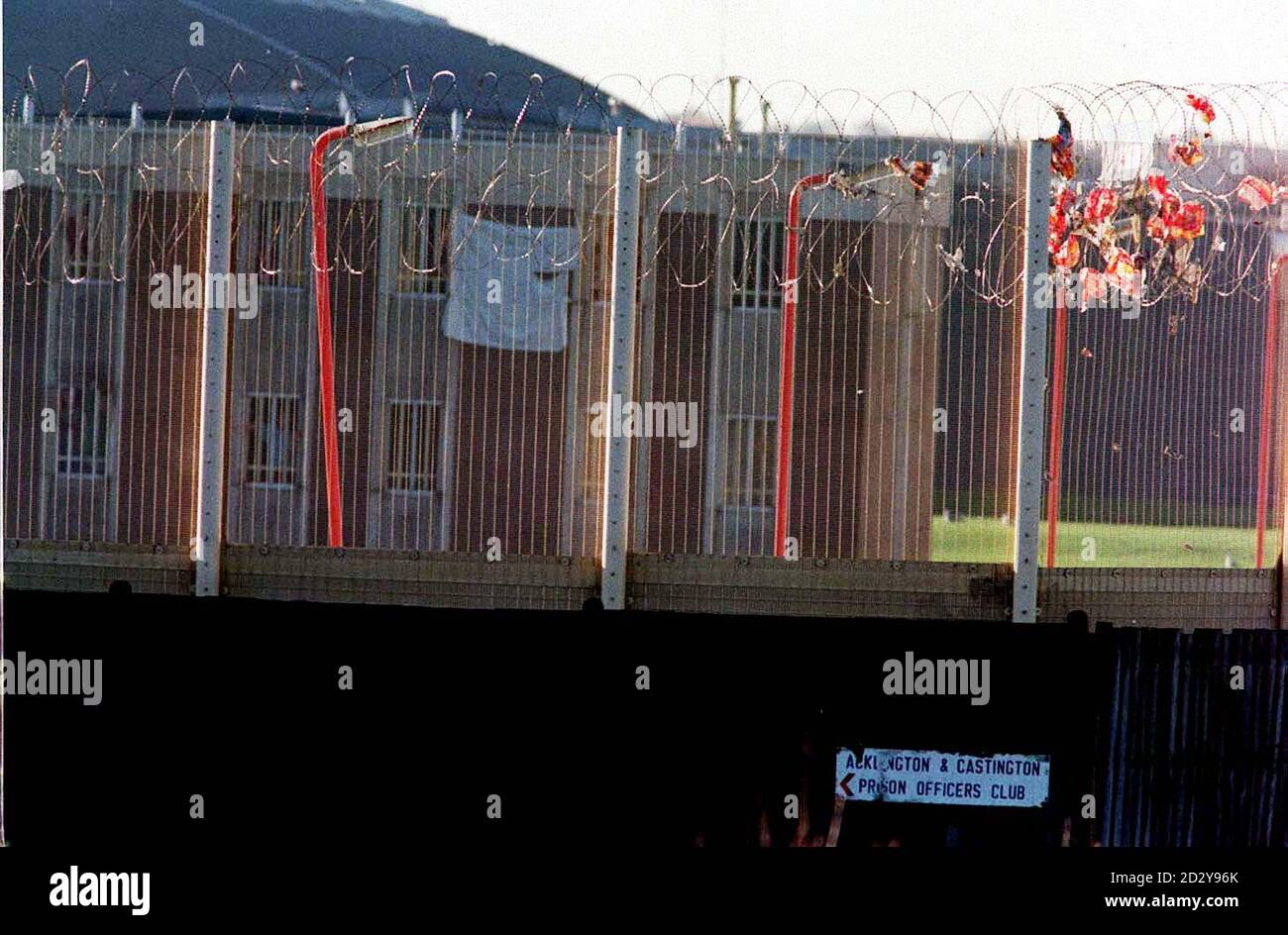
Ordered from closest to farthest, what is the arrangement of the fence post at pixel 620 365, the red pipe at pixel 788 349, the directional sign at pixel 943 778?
the directional sign at pixel 943 778 < the fence post at pixel 620 365 < the red pipe at pixel 788 349

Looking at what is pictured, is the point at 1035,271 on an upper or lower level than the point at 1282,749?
upper

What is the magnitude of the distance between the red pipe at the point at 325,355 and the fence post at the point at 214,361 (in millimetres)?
350

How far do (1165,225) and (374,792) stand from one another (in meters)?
4.08

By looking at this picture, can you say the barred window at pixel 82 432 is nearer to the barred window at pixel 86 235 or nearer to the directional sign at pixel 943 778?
the barred window at pixel 86 235

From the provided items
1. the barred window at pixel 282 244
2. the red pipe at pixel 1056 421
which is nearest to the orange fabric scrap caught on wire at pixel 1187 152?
the red pipe at pixel 1056 421

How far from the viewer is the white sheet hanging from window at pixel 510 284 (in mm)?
6125

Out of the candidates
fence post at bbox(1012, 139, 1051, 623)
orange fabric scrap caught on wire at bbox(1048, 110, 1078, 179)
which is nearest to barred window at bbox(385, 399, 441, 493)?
fence post at bbox(1012, 139, 1051, 623)

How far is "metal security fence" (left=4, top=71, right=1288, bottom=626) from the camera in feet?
19.9

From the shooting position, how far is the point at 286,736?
5.78 metres

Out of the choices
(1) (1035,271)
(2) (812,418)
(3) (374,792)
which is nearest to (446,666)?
(3) (374,792)

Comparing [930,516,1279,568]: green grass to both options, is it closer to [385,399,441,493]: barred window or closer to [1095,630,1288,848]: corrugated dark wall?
[1095,630,1288,848]: corrugated dark wall

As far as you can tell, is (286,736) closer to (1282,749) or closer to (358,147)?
(358,147)

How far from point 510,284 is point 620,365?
1.94ft

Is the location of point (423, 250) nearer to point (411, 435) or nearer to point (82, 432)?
point (411, 435)
